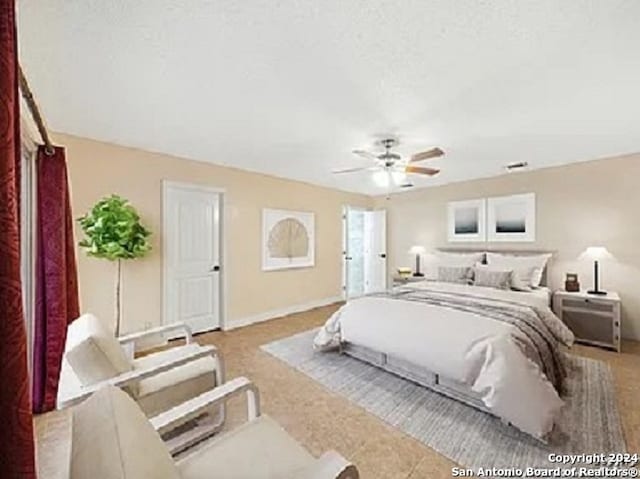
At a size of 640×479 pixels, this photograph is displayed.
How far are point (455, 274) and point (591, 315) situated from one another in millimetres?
1622

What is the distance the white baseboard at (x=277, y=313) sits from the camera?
490 centimetres

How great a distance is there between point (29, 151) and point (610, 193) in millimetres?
6291

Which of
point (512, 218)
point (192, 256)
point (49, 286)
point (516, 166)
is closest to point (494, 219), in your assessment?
point (512, 218)

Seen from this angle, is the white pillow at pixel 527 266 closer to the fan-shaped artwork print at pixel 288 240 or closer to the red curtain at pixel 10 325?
the fan-shaped artwork print at pixel 288 240

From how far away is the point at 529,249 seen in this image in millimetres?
4922

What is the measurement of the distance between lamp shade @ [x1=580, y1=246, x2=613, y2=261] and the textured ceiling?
1.35 meters

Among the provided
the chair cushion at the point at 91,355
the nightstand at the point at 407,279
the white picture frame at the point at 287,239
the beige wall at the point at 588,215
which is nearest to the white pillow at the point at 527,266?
the beige wall at the point at 588,215

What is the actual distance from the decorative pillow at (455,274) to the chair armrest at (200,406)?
12.6 ft

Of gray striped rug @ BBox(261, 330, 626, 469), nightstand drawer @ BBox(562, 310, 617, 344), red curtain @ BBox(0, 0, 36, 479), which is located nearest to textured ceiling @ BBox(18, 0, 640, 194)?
red curtain @ BBox(0, 0, 36, 479)

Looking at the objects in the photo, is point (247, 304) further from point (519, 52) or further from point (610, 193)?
point (610, 193)

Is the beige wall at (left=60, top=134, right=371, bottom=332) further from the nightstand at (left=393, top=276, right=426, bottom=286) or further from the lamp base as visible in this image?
the lamp base

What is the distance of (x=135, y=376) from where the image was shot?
1903 millimetres

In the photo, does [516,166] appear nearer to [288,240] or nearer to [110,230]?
[288,240]

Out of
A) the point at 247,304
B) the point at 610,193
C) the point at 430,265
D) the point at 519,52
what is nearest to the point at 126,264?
the point at 247,304
